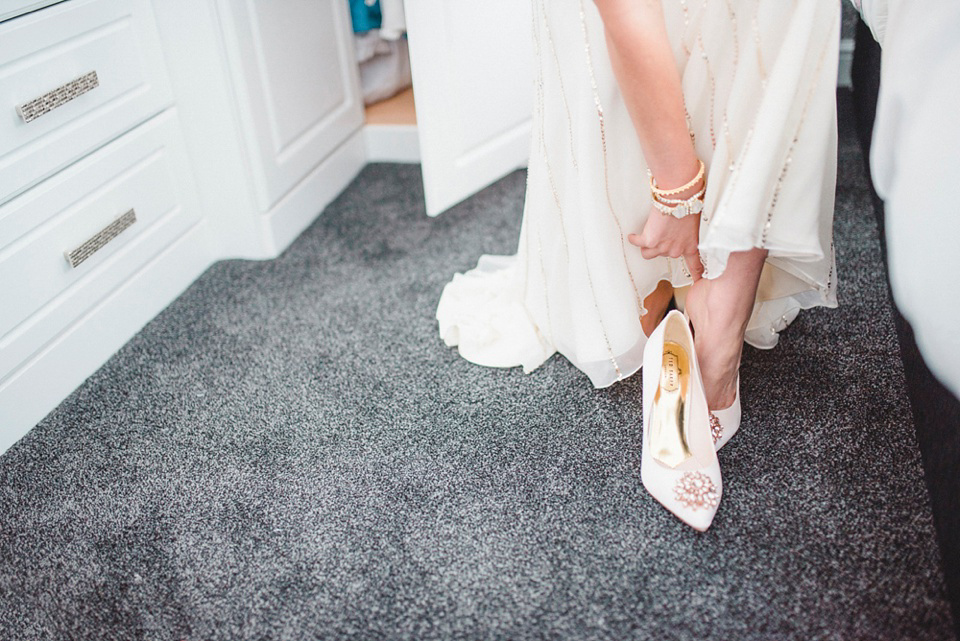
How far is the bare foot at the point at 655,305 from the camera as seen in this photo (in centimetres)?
105

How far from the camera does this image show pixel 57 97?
3.39ft

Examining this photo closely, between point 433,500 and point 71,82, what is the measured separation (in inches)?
31.2

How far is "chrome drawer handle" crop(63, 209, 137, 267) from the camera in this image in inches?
42.9

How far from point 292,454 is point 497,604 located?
357 millimetres

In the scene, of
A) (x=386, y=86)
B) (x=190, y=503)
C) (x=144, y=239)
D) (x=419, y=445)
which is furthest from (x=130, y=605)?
(x=386, y=86)

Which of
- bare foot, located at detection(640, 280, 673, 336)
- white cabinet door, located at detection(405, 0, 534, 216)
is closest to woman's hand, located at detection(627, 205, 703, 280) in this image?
bare foot, located at detection(640, 280, 673, 336)

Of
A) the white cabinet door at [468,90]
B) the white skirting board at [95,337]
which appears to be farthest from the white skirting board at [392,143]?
the white skirting board at [95,337]

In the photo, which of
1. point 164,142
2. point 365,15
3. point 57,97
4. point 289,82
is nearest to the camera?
point 57,97

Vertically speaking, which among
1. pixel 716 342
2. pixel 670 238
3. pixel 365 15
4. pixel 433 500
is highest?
pixel 365 15

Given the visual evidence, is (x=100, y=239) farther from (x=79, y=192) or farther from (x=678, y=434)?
(x=678, y=434)

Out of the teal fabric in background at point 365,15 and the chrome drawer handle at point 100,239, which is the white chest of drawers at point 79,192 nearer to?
the chrome drawer handle at point 100,239

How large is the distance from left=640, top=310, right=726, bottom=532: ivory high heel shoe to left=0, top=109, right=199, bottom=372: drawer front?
0.84 meters

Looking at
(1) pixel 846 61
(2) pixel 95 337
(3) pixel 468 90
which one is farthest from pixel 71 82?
(1) pixel 846 61

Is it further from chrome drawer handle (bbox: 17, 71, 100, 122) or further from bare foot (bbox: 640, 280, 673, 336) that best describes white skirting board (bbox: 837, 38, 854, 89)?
chrome drawer handle (bbox: 17, 71, 100, 122)
